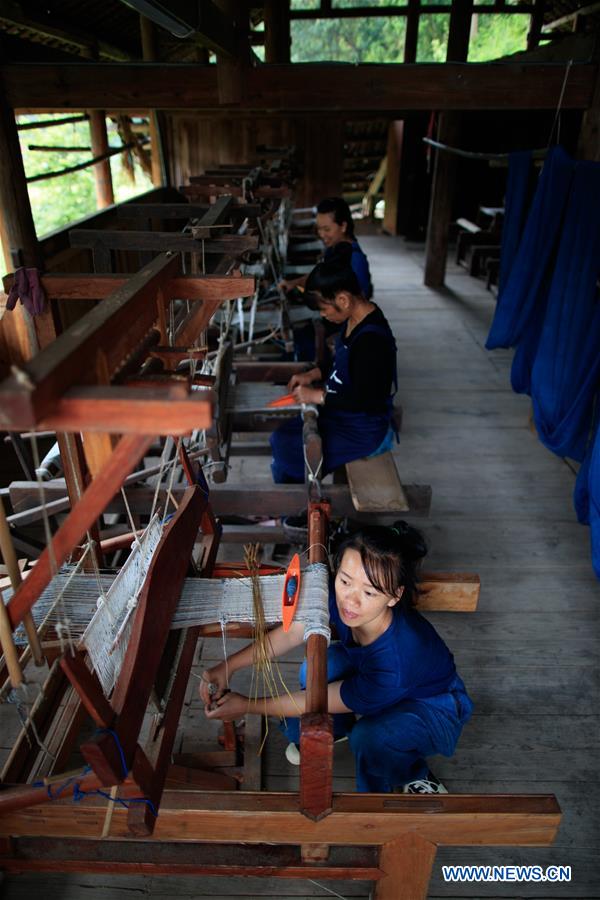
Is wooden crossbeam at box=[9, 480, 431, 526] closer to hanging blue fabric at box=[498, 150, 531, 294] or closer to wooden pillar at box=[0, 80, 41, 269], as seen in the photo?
hanging blue fabric at box=[498, 150, 531, 294]

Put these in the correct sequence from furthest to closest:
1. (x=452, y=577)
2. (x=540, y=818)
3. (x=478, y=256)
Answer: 1. (x=478, y=256)
2. (x=452, y=577)
3. (x=540, y=818)

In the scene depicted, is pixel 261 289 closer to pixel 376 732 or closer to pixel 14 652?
pixel 376 732

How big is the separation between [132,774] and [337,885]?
122 centimetres

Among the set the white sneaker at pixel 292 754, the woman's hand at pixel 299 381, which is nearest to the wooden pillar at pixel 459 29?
the woman's hand at pixel 299 381

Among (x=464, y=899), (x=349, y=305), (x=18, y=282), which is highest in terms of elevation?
(x=18, y=282)

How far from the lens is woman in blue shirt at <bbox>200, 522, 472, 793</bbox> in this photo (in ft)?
6.29

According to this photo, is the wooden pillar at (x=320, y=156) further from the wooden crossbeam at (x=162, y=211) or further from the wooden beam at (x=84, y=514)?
the wooden beam at (x=84, y=514)

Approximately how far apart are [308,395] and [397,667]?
1612 mm

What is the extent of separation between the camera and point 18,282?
1796 millimetres

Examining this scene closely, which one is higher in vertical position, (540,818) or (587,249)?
(587,249)

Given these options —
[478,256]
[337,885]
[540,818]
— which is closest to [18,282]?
[540,818]

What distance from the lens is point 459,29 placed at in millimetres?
6148

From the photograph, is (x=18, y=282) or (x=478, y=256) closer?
(x=18, y=282)

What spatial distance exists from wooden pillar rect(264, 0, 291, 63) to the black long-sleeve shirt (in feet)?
17.1
